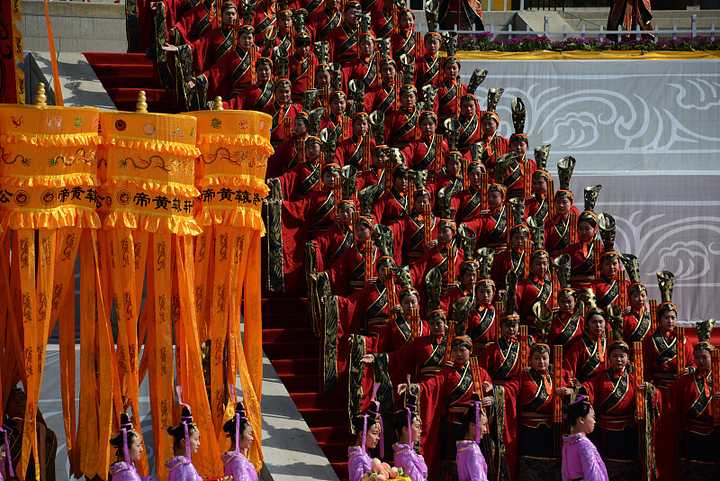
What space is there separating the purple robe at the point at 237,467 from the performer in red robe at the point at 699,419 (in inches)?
137

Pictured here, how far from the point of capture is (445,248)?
11.5 m

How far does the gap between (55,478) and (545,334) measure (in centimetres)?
366

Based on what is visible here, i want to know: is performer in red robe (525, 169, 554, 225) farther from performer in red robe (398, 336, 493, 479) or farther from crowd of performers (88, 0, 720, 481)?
performer in red robe (398, 336, 493, 479)

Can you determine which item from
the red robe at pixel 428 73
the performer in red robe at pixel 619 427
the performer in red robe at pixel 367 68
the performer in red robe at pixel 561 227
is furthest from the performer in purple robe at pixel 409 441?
the red robe at pixel 428 73

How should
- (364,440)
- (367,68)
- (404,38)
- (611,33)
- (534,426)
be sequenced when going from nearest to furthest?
(364,440) < (534,426) < (367,68) < (404,38) < (611,33)

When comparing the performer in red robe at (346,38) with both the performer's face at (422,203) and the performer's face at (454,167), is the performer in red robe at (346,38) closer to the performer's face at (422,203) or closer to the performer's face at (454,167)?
the performer's face at (454,167)

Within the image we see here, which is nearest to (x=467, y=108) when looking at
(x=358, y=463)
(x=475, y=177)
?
(x=475, y=177)

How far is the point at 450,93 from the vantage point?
14141 mm

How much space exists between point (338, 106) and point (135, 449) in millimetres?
4966

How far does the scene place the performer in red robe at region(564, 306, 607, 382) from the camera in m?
11.0

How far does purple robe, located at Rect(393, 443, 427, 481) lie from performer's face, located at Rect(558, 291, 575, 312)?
213cm

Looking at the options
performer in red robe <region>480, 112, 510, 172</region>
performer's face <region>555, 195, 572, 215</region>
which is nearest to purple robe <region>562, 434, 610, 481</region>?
performer's face <region>555, 195, 572, 215</region>

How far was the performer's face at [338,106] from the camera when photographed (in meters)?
12.8

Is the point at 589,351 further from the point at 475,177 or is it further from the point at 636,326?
the point at 475,177
